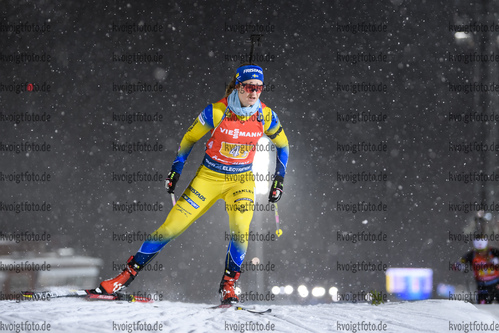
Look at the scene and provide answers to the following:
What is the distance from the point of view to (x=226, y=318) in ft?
12.1

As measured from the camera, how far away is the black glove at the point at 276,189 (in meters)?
4.65

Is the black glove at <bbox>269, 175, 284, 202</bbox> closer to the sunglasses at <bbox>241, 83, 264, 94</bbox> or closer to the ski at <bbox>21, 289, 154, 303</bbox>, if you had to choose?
the sunglasses at <bbox>241, 83, 264, 94</bbox>

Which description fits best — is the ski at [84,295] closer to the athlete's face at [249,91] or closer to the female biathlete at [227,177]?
the female biathlete at [227,177]

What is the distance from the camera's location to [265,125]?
15.5 feet

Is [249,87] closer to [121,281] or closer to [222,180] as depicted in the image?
[222,180]

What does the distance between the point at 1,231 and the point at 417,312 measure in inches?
325

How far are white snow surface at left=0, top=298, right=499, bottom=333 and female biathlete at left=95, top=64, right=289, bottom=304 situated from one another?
1.76 feet

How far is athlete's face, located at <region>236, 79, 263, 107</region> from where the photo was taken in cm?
441

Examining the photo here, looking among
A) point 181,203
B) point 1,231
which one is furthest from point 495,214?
point 1,231

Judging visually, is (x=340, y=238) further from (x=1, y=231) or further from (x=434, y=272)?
(x=434, y=272)

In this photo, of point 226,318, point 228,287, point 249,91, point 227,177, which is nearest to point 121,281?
point 228,287

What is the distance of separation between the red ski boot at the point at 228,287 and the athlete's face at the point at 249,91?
185cm

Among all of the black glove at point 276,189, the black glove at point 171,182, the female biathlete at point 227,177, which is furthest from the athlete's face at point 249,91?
the black glove at point 171,182

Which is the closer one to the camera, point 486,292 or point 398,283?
point 486,292
